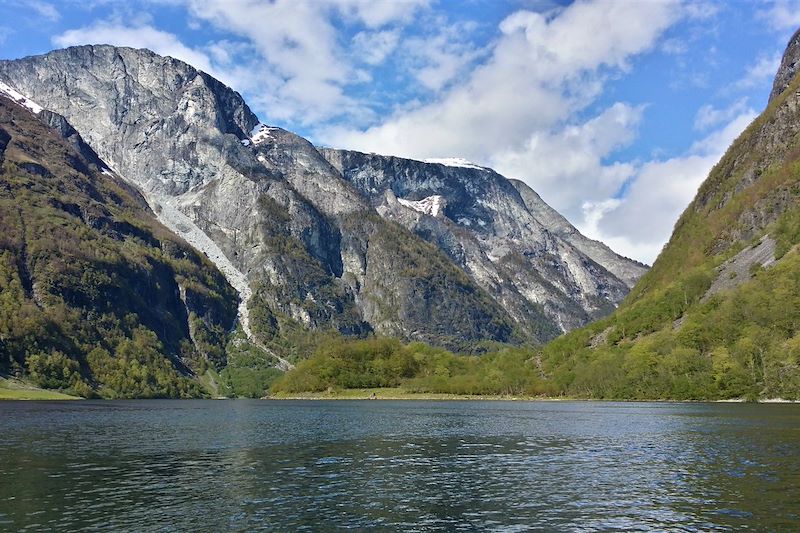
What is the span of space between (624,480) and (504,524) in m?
22.0

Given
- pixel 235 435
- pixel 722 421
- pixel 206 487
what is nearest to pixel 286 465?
pixel 206 487

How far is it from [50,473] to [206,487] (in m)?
17.5

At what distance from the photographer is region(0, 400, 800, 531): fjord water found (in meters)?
46.6

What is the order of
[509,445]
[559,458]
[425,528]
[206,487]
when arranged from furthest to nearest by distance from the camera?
[509,445]
[559,458]
[206,487]
[425,528]

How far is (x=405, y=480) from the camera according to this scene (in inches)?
2522

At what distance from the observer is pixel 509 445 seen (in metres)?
95.3

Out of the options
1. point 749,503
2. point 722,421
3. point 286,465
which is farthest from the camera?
point 722,421

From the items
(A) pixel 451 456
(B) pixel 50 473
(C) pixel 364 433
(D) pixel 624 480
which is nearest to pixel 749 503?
(D) pixel 624 480

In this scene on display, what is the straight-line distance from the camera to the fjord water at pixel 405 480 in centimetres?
4656

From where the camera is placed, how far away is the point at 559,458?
79250 mm

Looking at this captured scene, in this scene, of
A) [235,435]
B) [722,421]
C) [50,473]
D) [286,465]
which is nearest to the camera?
[50,473]

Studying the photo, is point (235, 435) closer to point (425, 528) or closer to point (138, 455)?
point (138, 455)

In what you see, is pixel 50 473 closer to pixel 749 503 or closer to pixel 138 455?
pixel 138 455

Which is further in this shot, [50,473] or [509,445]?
[509,445]
